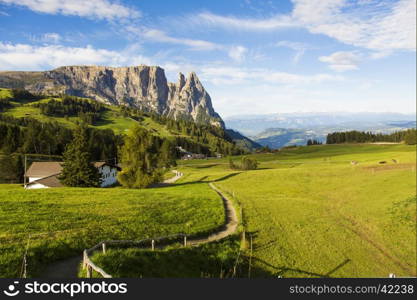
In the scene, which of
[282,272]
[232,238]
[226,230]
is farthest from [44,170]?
[282,272]

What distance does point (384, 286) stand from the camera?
876 cm

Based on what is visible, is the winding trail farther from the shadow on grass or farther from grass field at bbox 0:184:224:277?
the shadow on grass

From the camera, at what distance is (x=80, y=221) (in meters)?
25.2

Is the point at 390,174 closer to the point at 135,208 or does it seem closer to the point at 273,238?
the point at 273,238

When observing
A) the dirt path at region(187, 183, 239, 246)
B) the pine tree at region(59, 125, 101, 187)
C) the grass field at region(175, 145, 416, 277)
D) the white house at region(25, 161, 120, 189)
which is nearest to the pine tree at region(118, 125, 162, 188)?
the pine tree at region(59, 125, 101, 187)

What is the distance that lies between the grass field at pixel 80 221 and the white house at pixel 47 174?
39.9 metres

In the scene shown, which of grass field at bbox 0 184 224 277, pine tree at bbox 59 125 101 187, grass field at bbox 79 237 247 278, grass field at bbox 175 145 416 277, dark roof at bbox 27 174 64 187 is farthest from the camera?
dark roof at bbox 27 174 64 187

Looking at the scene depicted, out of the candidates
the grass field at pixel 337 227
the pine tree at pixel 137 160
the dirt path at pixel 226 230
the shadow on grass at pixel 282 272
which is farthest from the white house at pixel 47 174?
the shadow on grass at pixel 282 272

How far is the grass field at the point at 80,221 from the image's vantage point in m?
17.8

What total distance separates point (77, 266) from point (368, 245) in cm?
2585

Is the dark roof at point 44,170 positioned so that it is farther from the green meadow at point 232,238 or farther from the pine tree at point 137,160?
the green meadow at point 232,238

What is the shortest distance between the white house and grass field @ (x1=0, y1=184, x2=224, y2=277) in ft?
131

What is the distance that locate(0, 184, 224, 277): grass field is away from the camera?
1780 cm

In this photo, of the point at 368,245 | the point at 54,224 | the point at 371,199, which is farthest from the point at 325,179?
the point at 54,224
